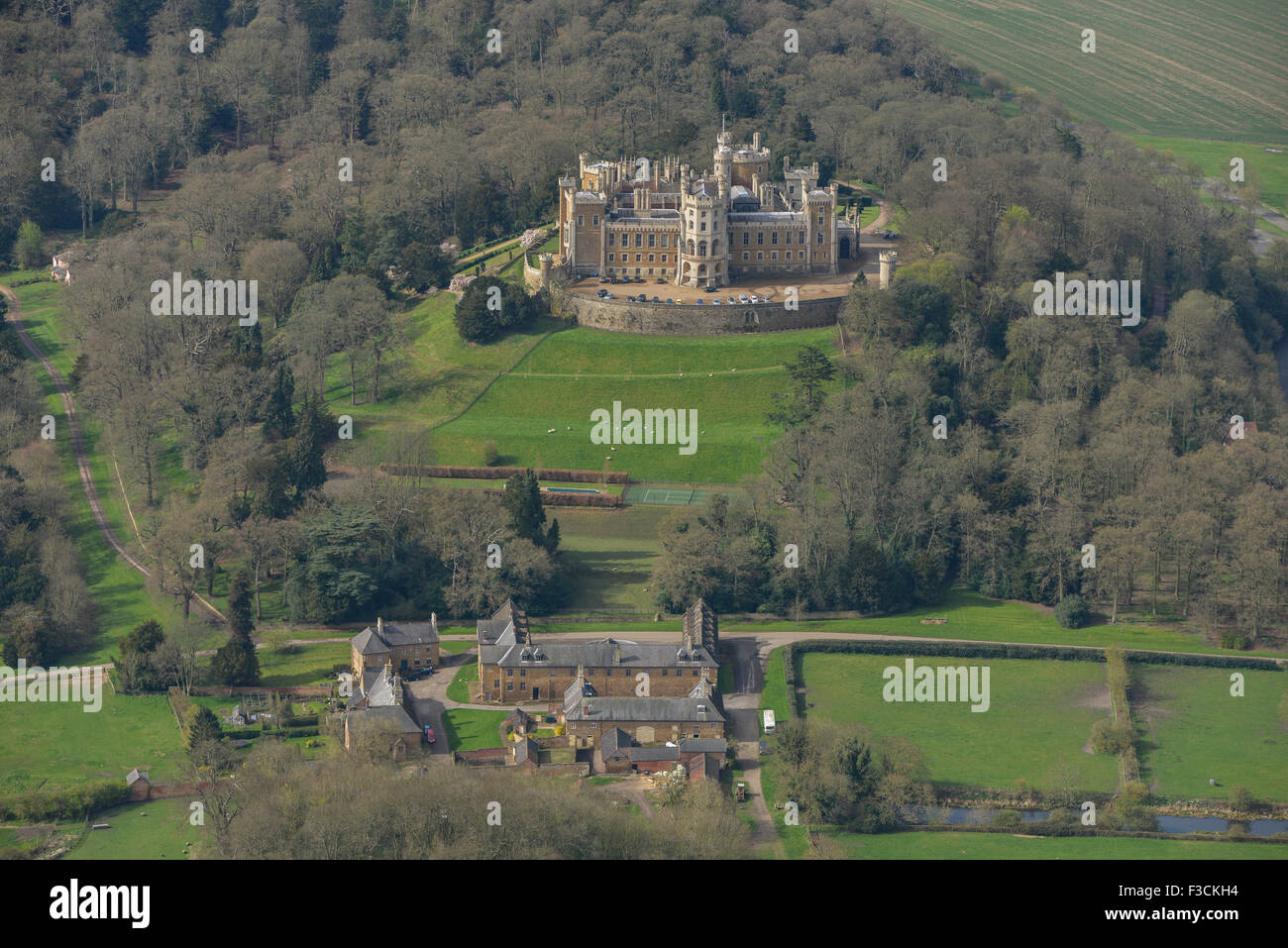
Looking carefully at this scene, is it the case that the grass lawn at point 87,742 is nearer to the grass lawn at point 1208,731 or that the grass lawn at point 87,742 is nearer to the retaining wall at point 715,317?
the retaining wall at point 715,317

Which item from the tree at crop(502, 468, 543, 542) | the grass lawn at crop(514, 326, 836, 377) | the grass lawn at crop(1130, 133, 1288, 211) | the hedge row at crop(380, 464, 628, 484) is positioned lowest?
the tree at crop(502, 468, 543, 542)

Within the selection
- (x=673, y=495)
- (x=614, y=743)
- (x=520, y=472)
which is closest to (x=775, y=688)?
(x=614, y=743)

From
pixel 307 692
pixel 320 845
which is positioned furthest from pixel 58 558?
pixel 320 845

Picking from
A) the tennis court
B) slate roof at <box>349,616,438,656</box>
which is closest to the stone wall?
the tennis court

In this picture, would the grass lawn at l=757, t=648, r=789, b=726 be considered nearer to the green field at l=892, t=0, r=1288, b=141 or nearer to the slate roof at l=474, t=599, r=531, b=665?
the slate roof at l=474, t=599, r=531, b=665

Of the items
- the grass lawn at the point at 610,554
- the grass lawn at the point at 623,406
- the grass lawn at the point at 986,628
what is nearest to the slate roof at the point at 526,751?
the grass lawn at the point at 986,628

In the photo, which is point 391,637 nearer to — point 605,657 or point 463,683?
point 463,683
